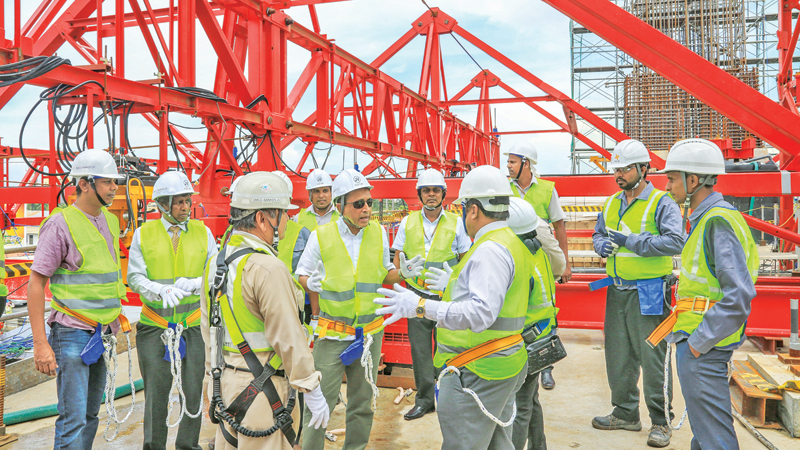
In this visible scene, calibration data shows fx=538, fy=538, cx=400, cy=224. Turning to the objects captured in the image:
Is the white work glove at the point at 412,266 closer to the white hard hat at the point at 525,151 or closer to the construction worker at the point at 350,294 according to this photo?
the construction worker at the point at 350,294

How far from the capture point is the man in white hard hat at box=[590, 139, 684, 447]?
412 cm

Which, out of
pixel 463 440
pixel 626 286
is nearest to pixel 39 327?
pixel 463 440

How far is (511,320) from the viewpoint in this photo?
101 inches

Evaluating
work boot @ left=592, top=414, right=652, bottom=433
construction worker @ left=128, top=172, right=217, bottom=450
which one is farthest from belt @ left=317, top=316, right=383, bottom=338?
work boot @ left=592, top=414, right=652, bottom=433

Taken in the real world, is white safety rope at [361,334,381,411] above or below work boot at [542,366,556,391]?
above

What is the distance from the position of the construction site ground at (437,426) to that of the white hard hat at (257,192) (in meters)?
2.53

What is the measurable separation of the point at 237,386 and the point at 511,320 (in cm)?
130

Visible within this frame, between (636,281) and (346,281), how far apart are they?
7.55 feet

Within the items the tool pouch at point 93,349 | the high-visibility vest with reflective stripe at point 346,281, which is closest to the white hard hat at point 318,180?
the high-visibility vest with reflective stripe at point 346,281

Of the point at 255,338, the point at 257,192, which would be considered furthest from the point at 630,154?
the point at 255,338

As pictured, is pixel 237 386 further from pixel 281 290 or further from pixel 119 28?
pixel 119 28

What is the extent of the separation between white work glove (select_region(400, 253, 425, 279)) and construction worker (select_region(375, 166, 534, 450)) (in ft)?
3.51

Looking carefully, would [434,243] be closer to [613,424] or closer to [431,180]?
[431,180]

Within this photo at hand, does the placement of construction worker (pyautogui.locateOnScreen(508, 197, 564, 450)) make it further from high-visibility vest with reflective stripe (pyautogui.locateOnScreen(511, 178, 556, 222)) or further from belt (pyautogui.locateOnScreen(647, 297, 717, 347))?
high-visibility vest with reflective stripe (pyautogui.locateOnScreen(511, 178, 556, 222))
